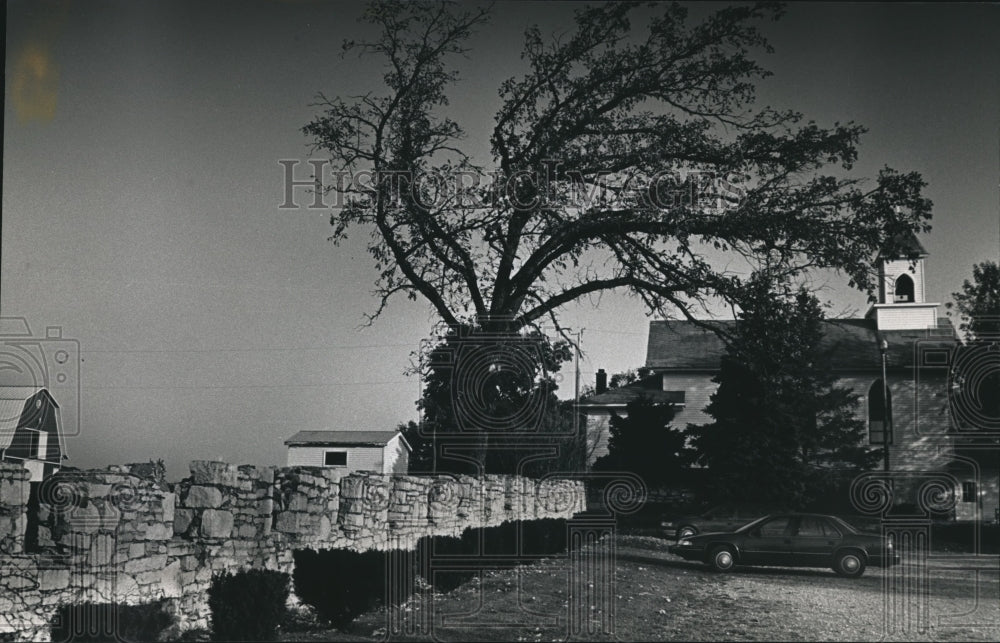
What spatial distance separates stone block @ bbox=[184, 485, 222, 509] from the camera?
960 centimetres

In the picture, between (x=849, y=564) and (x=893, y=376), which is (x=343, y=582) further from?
(x=893, y=376)

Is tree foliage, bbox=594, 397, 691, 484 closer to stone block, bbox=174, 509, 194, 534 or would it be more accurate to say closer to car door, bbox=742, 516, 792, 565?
car door, bbox=742, 516, 792, 565

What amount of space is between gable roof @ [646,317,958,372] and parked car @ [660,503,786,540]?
10.4 feet

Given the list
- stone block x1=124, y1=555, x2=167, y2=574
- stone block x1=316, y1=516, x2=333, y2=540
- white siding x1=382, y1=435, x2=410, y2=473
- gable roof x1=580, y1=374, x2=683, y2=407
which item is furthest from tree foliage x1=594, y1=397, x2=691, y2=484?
stone block x1=124, y1=555, x2=167, y2=574

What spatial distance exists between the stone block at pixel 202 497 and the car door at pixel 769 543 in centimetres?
767

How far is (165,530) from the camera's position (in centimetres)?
922

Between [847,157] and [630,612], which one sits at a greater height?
[847,157]

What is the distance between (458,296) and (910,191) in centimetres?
678

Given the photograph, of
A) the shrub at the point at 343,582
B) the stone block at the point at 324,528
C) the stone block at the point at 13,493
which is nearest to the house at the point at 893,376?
the stone block at the point at 324,528

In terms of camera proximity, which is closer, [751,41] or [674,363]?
[751,41]

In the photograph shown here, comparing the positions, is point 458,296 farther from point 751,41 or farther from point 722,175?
point 751,41

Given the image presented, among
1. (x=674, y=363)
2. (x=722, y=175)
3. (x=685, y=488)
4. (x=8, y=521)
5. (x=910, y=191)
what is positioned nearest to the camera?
(x=8, y=521)

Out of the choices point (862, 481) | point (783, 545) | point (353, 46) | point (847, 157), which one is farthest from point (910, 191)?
point (353, 46)

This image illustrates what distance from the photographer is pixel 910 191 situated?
1216cm
